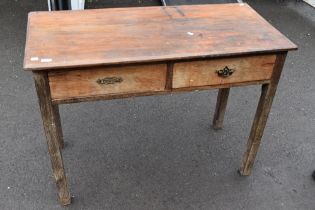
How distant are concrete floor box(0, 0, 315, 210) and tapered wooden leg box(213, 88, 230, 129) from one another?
54 millimetres

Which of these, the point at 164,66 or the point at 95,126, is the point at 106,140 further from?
the point at 164,66

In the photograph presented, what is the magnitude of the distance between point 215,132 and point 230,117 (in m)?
0.22

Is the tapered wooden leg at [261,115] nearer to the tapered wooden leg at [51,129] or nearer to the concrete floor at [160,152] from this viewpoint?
the concrete floor at [160,152]

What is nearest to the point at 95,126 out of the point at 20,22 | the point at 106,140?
the point at 106,140

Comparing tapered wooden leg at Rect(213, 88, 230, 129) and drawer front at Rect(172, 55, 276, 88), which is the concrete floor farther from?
drawer front at Rect(172, 55, 276, 88)

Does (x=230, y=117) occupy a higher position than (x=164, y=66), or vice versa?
(x=164, y=66)

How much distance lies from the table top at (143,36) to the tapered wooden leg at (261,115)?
122 millimetres

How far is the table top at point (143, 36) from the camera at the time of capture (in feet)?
4.56

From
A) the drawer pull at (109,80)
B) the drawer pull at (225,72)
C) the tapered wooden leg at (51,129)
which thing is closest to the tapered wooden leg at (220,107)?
the drawer pull at (225,72)

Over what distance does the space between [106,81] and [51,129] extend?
33cm

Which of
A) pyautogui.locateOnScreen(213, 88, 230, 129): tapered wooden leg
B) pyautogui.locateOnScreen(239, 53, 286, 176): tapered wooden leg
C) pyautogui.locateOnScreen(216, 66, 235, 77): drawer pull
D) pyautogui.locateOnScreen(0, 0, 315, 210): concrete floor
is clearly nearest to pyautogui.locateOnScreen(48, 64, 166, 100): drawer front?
pyautogui.locateOnScreen(216, 66, 235, 77): drawer pull

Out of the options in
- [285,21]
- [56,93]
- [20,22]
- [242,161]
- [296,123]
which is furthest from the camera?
[285,21]

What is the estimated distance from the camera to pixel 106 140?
2.25m

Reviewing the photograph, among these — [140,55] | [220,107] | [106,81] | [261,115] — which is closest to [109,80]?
[106,81]
